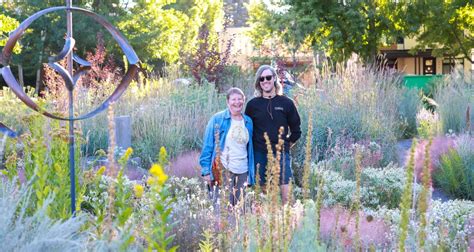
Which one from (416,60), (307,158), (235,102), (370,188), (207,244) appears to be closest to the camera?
(307,158)

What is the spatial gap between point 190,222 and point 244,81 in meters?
8.50

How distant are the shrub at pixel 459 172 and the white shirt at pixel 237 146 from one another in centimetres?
262

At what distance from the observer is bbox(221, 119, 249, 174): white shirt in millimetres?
5789

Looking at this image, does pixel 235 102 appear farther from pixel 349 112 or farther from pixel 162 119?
pixel 349 112

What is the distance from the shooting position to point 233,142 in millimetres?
5801

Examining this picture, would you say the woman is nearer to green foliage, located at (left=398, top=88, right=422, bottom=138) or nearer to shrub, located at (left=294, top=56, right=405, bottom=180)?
shrub, located at (left=294, top=56, right=405, bottom=180)

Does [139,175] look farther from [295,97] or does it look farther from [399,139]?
[399,139]

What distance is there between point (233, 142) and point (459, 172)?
2899mm

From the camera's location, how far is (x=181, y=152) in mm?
8594

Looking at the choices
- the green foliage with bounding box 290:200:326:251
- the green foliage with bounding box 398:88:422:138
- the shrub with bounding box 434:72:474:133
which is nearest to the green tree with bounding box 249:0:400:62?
the green foliage with bounding box 398:88:422:138

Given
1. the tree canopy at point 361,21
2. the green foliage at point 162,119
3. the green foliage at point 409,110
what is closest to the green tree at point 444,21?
the tree canopy at point 361,21

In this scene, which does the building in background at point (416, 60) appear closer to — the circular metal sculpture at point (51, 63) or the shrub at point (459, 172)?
the shrub at point (459, 172)

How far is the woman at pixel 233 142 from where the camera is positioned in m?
5.79

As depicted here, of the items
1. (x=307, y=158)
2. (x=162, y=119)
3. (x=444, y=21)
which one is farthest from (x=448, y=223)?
(x=444, y=21)
